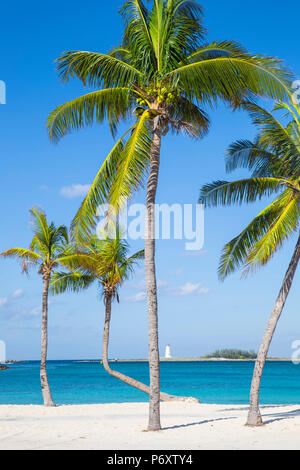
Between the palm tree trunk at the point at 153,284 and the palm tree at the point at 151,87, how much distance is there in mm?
21

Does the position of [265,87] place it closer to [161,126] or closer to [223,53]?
[223,53]

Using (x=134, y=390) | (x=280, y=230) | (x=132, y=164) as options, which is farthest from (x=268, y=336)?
(x=134, y=390)

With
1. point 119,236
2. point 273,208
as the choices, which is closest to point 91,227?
point 273,208

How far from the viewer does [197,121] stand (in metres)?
13.9

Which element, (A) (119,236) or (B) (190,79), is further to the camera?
(A) (119,236)

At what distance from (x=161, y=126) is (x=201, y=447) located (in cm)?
667

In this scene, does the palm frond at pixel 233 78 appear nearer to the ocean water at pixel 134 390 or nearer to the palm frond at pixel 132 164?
the palm frond at pixel 132 164

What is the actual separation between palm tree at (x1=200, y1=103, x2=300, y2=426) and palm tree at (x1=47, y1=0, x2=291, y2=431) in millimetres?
1490

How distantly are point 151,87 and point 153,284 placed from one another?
432 cm

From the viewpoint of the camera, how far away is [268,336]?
12680 millimetres

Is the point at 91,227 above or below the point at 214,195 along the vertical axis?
below

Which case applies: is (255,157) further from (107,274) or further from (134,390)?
(134,390)

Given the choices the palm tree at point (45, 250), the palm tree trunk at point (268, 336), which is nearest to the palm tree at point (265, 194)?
the palm tree trunk at point (268, 336)
